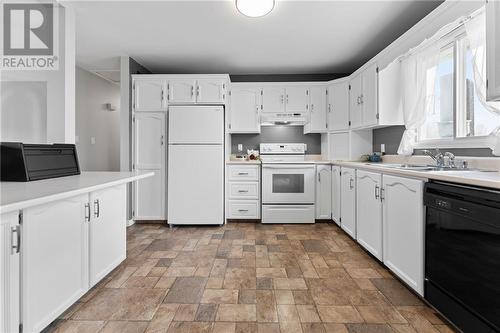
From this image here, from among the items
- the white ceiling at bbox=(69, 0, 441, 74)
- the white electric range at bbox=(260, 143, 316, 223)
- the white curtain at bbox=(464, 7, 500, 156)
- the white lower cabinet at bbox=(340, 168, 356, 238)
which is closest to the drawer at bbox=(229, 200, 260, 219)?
the white electric range at bbox=(260, 143, 316, 223)

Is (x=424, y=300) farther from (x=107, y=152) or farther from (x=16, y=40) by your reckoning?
(x=107, y=152)

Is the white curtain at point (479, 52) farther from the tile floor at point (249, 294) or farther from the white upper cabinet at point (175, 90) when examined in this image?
the white upper cabinet at point (175, 90)

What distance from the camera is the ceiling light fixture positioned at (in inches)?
89.3

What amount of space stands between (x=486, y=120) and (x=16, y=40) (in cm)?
425

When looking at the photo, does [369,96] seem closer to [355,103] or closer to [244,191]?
[355,103]

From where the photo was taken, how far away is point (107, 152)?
521 cm

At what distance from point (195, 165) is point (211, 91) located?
1.11 meters

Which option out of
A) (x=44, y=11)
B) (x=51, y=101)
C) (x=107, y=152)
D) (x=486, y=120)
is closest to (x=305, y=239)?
(x=486, y=120)

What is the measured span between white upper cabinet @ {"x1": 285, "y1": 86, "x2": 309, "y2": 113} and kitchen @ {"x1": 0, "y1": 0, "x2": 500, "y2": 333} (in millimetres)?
32

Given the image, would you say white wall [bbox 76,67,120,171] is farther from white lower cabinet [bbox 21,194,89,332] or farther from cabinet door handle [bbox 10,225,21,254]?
Answer: cabinet door handle [bbox 10,225,21,254]

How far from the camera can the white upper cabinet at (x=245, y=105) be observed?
4.23 m

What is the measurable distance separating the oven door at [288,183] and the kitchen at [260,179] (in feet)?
0.07

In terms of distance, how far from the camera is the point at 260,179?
4027mm

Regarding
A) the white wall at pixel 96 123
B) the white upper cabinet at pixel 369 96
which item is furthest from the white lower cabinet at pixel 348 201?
the white wall at pixel 96 123
